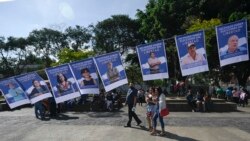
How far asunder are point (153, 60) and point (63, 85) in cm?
423

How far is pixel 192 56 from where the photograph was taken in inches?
558

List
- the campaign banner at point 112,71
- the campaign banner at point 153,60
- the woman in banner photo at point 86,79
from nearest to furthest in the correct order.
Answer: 1. the campaign banner at point 153,60
2. the campaign banner at point 112,71
3. the woman in banner photo at point 86,79

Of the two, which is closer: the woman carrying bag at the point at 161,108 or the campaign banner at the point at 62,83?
the woman carrying bag at the point at 161,108

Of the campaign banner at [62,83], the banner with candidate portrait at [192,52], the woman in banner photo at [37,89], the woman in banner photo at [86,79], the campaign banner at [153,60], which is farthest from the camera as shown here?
the campaign banner at [62,83]

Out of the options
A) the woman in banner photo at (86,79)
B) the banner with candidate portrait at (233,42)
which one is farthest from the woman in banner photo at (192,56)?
the woman in banner photo at (86,79)

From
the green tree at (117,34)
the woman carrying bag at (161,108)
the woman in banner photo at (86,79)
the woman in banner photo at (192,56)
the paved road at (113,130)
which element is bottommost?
the paved road at (113,130)

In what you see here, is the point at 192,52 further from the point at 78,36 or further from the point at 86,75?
the point at 78,36

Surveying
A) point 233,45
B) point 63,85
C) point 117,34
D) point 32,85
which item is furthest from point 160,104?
point 117,34

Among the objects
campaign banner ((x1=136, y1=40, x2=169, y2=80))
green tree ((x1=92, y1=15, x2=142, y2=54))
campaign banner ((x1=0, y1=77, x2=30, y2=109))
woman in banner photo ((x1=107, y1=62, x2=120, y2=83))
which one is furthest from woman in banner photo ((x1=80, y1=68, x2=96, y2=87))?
green tree ((x1=92, y1=15, x2=142, y2=54))

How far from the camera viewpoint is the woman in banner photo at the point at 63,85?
1636 cm

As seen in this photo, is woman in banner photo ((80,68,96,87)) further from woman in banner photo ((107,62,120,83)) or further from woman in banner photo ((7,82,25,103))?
woman in banner photo ((7,82,25,103))

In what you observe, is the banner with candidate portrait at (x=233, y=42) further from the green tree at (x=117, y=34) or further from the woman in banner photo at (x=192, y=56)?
the green tree at (x=117, y=34)

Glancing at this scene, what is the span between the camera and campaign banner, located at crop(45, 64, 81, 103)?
1631 centimetres

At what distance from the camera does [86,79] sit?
16.2 m
